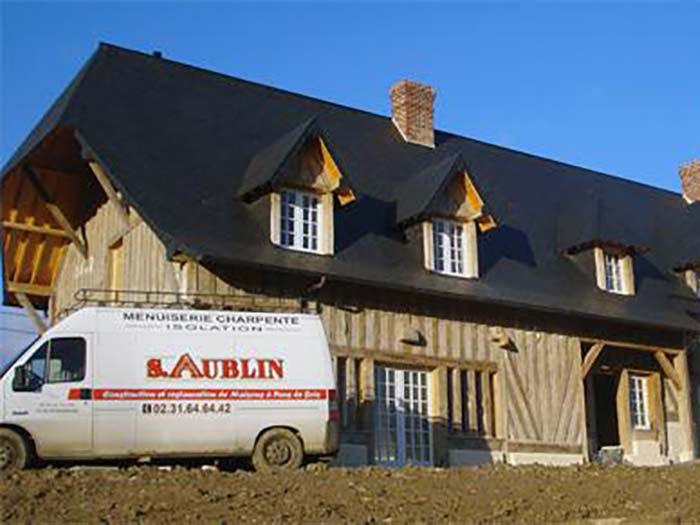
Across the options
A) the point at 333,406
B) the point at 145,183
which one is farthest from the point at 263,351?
the point at 145,183

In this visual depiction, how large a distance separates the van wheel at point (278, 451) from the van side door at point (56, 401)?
2.27 meters

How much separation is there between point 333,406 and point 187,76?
32.8 ft

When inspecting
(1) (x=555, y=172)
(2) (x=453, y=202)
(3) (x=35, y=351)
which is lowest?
(3) (x=35, y=351)

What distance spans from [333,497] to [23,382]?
4.86 meters

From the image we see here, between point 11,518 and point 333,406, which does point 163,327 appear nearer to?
point 333,406

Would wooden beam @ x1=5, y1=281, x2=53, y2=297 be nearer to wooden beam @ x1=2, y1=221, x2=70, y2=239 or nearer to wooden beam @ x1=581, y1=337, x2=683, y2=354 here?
wooden beam @ x1=2, y1=221, x2=70, y2=239

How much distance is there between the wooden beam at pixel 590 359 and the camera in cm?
2183

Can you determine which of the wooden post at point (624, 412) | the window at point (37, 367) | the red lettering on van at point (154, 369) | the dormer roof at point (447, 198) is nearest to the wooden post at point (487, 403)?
the dormer roof at point (447, 198)

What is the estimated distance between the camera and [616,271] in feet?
77.7

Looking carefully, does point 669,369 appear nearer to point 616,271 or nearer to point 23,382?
point 616,271

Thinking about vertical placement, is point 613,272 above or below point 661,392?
above

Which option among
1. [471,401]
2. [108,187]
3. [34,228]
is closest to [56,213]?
[34,228]

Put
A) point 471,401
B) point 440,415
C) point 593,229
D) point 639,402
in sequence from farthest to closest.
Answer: point 639,402 < point 593,229 < point 471,401 < point 440,415

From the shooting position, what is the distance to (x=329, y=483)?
11914mm
